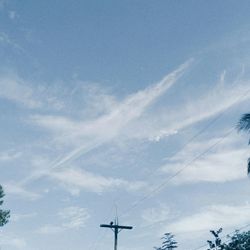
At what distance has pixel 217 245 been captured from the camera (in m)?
45.8

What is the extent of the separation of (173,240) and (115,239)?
43.2 m

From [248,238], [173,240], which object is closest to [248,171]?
[248,238]

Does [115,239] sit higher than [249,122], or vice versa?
[249,122]

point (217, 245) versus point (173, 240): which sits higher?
point (173, 240)

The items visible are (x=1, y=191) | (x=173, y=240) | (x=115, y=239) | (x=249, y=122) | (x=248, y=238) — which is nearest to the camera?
(x=249, y=122)

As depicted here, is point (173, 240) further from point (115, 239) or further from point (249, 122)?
point (249, 122)

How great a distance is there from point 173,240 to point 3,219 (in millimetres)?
39967

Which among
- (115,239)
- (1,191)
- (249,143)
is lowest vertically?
(115,239)

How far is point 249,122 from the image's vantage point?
20.1 meters

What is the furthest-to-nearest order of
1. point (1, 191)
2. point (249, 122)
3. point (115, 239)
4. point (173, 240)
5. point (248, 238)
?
point (173, 240) → point (248, 238) → point (1, 191) → point (115, 239) → point (249, 122)

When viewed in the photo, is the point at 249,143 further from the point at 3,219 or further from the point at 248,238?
the point at 248,238

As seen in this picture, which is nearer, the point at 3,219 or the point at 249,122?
the point at 249,122

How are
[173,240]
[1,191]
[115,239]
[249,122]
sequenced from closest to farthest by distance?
[249,122], [115,239], [1,191], [173,240]

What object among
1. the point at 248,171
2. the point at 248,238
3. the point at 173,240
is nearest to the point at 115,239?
the point at 248,171
